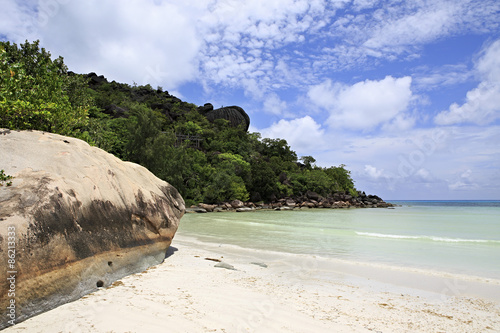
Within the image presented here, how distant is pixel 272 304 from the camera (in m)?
4.07

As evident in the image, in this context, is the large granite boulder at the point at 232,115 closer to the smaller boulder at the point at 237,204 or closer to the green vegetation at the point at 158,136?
the green vegetation at the point at 158,136

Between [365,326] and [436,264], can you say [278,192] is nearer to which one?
[436,264]

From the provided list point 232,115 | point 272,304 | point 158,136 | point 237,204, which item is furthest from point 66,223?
point 232,115

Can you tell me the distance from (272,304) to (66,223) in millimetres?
3018

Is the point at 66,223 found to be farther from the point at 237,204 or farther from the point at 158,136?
the point at 237,204

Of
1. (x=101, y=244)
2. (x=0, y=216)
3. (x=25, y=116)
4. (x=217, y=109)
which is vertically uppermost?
(x=217, y=109)

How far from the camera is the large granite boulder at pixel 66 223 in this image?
3119mm

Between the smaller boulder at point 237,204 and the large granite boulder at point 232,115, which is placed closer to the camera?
the smaller boulder at point 237,204

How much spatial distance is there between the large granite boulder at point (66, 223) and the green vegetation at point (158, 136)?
142cm

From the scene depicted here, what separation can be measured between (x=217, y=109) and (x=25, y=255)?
65384 millimetres

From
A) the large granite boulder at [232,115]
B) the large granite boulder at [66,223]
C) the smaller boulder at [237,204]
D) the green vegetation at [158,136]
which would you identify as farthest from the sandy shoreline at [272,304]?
the large granite boulder at [232,115]

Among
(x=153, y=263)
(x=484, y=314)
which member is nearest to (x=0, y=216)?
(x=153, y=263)

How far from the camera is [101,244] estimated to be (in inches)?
170

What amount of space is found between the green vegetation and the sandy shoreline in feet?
12.8
